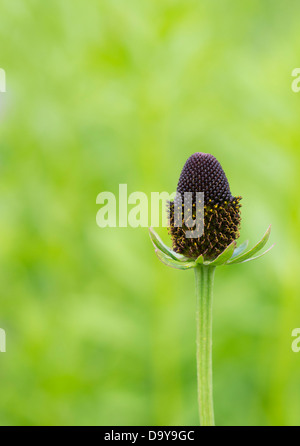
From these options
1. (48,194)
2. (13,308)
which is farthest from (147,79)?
(13,308)

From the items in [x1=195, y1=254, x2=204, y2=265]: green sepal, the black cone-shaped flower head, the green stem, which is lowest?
the green stem

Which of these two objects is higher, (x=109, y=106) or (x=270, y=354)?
(x=109, y=106)

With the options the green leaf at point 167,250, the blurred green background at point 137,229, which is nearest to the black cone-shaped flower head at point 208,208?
the green leaf at point 167,250

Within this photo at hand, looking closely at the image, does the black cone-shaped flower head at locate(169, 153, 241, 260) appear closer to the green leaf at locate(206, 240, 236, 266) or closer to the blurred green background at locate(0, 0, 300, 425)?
the green leaf at locate(206, 240, 236, 266)

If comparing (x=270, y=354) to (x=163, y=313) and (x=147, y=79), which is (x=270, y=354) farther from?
(x=147, y=79)

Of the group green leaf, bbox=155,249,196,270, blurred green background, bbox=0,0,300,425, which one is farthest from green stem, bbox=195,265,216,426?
blurred green background, bbox=0,0,300,425
